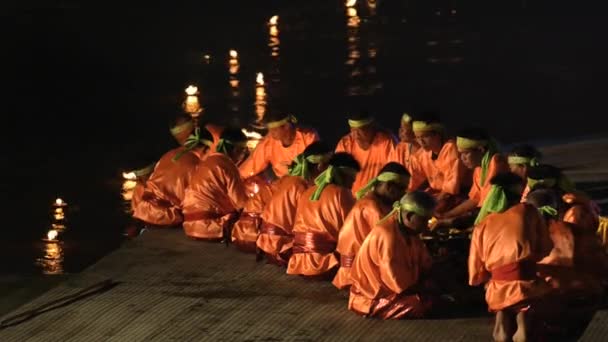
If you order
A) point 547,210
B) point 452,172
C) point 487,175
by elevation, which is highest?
point 547,210

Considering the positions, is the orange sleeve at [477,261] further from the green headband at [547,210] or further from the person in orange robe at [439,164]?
the person in orange robe at [439,164]

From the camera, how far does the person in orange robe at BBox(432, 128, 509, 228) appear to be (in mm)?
8633

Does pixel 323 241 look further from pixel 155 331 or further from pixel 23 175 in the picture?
pixel 23 175

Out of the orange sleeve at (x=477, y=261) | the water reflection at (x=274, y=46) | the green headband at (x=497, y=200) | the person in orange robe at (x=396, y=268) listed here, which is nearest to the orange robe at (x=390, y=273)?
the person in orange robe at (x=396, y=268)

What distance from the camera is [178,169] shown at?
1016 cm

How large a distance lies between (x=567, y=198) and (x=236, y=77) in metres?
11.8

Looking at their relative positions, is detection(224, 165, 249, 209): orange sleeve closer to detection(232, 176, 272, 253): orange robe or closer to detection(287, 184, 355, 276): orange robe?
detection(232, 176, 272, 253): orange robe

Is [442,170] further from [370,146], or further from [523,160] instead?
[523,160]

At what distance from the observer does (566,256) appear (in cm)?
745

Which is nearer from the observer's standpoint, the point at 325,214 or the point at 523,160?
the point at 523,160

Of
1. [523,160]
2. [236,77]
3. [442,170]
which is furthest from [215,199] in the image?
[236,77]

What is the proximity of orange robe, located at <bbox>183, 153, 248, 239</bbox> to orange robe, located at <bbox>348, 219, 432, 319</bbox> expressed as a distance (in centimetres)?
214

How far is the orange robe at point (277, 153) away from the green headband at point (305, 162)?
1081 millimetres

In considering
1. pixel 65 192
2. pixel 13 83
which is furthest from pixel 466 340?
pixel 13 83
